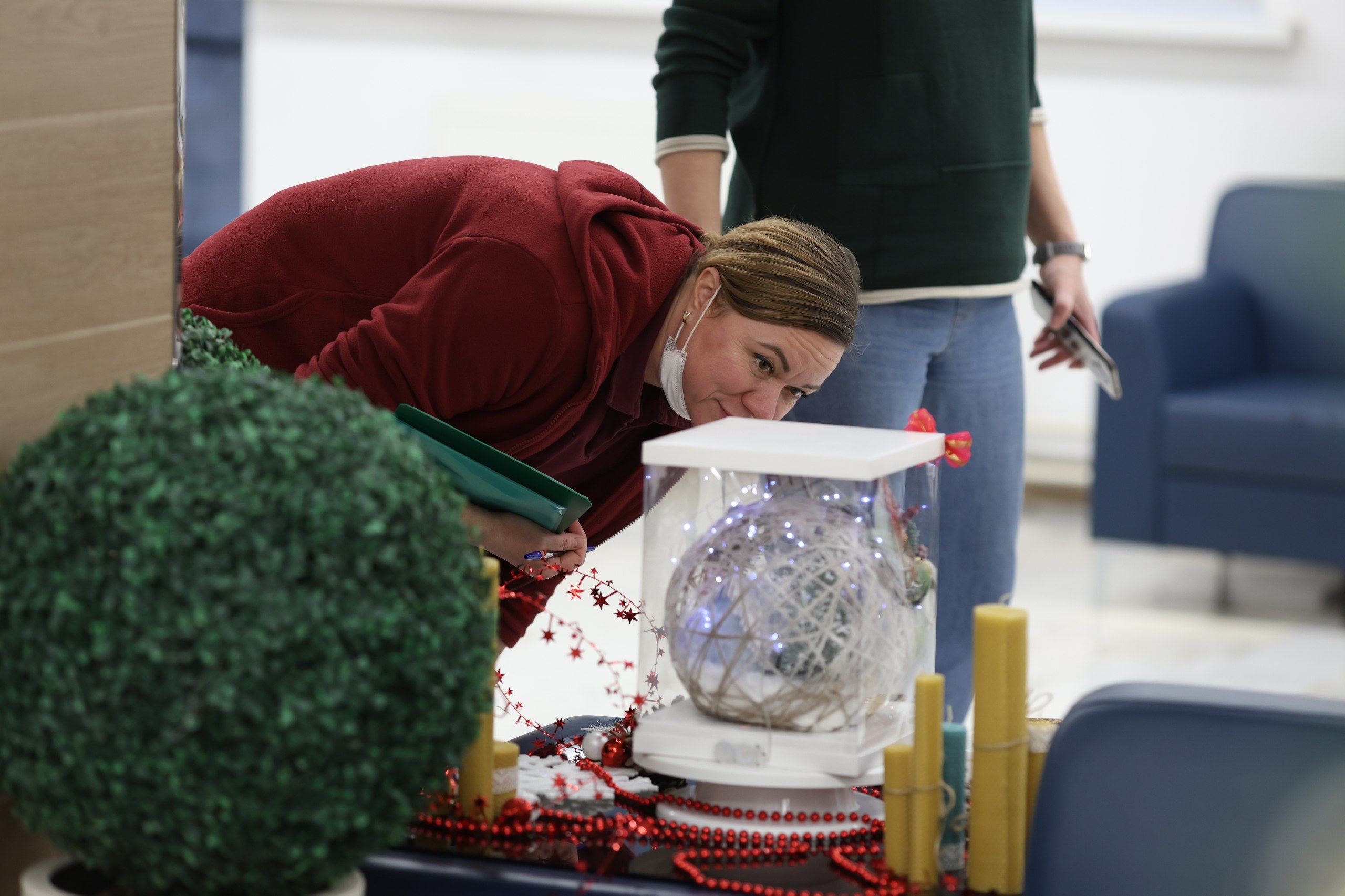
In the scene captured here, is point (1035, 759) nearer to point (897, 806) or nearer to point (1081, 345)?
point (897, 806)

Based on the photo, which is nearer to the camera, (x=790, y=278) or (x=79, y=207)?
(x=79, y=207)

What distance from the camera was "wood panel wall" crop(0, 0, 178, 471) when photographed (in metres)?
0.90

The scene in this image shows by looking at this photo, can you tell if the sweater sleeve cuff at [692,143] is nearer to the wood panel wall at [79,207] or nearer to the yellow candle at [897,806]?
the wood panel wall at [79,207]

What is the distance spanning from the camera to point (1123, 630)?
3438 mm

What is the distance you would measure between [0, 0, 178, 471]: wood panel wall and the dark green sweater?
78 centimetres

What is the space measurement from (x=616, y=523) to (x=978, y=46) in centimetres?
68

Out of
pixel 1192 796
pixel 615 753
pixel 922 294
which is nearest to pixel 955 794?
pixel 1192 796

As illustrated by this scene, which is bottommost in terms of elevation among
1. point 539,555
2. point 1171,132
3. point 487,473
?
point 539,555

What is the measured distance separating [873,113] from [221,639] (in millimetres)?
1138

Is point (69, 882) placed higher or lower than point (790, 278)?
lower

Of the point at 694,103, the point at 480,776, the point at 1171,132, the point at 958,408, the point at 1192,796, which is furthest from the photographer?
the point at 1171,132

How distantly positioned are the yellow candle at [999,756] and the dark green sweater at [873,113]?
872 millimetres

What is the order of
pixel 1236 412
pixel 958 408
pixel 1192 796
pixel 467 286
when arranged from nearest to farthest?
pixel 1192 796 < pixel 467 286 < pixel 958 408 < pixel 1236 412

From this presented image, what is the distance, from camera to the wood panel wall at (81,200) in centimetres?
90
